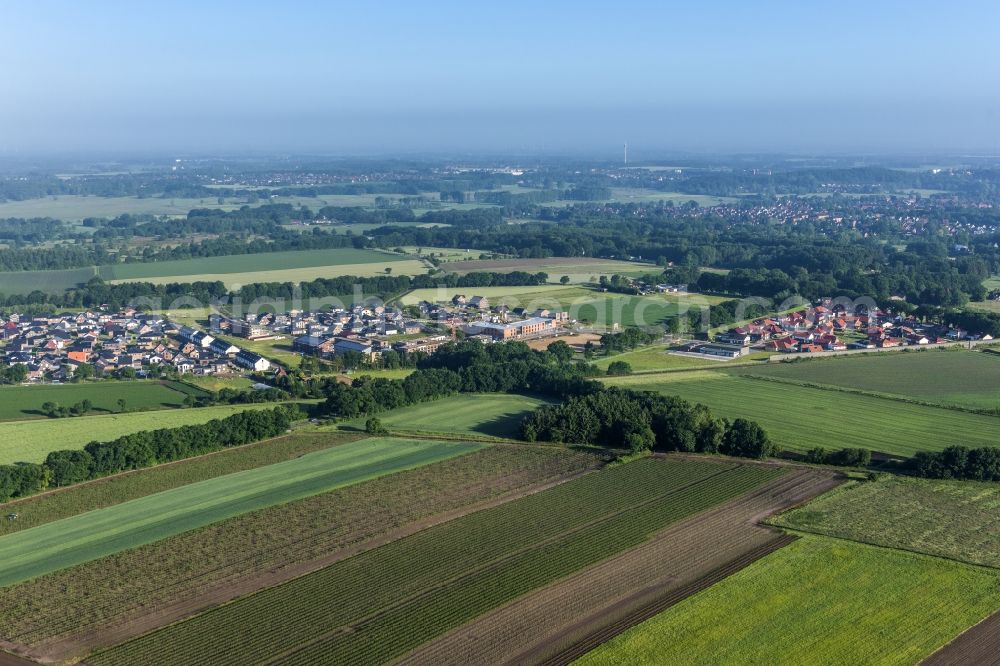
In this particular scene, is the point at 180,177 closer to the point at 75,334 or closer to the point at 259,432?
the point at 75,334

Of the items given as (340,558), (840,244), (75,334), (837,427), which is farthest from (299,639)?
(840,244)

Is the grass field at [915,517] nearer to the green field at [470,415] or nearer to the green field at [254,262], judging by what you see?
the green field at [470,415]

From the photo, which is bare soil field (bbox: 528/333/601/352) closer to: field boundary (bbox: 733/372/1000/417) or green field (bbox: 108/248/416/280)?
field boundary (bbox: 733/372/1000/417)

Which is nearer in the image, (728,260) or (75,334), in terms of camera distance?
(75,334)

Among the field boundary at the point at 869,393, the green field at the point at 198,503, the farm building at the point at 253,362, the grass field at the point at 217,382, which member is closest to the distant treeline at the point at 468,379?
the green field at the point at 198,503

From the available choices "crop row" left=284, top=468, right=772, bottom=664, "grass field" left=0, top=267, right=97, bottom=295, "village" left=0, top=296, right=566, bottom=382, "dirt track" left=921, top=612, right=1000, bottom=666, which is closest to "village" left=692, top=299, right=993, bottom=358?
"village" left=0, top=296, right=566, bottom=382
